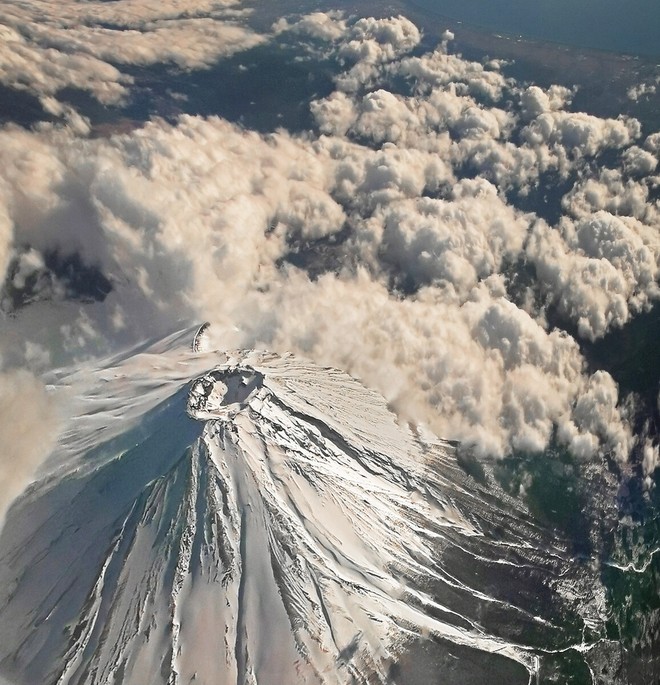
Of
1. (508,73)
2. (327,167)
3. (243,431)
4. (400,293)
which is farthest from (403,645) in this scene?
(508,73)

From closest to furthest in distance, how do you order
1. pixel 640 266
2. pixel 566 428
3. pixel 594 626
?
pixel 594 626 → pixel 566 428 → pixel 640 266

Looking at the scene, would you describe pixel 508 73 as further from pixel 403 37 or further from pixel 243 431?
pixel 243 431

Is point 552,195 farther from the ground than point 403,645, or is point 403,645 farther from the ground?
point 552,195

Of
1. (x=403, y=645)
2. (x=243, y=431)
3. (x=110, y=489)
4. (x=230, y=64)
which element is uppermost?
(x=230, y=64)

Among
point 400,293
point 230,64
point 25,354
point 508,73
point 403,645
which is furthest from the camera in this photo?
point 508,73

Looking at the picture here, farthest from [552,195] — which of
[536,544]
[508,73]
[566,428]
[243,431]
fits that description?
[243,431]

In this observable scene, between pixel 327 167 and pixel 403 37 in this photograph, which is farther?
pixel 403 37
